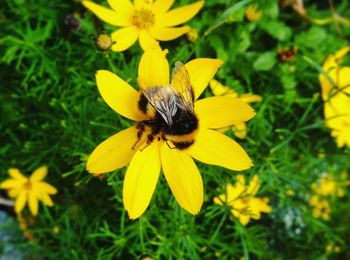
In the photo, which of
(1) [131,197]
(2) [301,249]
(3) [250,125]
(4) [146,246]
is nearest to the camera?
(1) [131,197]

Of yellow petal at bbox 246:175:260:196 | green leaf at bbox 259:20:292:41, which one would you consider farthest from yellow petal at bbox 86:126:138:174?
green leaf at bbox 259:20:292:41

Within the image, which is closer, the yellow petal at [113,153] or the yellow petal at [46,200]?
the yellow petal at [113,153]

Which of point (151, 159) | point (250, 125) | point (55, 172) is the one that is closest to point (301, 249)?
point (250, 125)

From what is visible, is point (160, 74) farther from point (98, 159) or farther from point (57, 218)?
point (57, 218)

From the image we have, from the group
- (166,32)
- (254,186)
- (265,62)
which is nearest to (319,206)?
(254,186)

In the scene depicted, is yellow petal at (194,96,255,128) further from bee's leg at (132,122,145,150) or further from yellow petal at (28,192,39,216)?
yellow petal at (28,192,39,216)

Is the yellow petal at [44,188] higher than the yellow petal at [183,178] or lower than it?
lower

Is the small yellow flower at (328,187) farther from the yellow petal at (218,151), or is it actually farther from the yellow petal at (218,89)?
the yellow petal at (218,151)

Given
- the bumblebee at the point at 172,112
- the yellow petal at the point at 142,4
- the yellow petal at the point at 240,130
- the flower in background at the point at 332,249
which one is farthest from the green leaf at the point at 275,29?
the bumblebee at the point at 172,112
